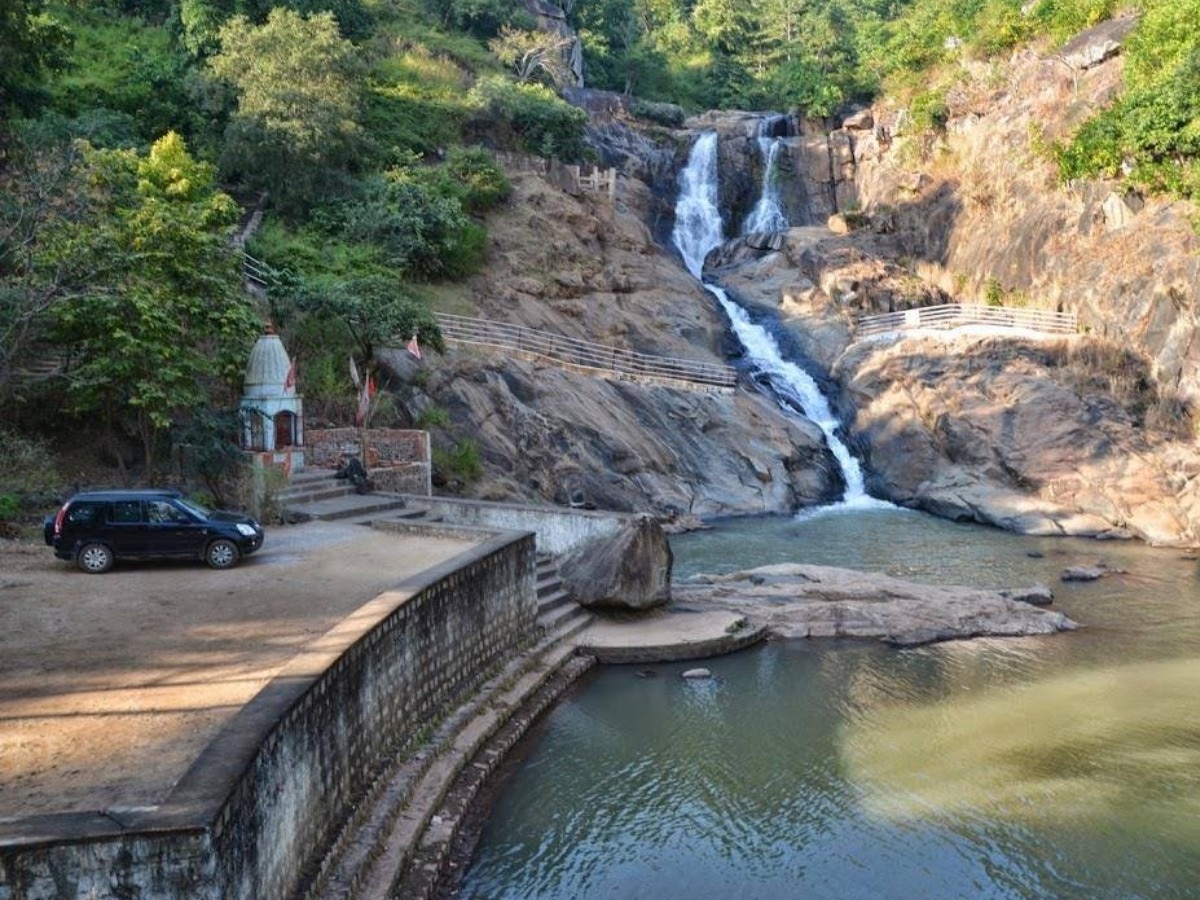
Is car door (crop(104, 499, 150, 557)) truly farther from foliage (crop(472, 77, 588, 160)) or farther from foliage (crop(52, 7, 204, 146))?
foliage (crop(472, 77, 588, 160))

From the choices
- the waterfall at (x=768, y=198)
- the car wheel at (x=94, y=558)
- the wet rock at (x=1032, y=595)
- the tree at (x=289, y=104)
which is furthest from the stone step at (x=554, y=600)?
the waterfall at (x=768, y=198)

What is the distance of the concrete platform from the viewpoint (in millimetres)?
15891

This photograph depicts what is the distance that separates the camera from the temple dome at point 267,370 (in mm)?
20438

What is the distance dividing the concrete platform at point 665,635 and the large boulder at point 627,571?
344mm

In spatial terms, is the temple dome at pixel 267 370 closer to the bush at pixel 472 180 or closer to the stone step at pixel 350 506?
the stone step at pixel 350 506

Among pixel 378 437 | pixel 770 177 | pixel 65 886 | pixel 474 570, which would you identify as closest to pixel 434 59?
pixel 770 177

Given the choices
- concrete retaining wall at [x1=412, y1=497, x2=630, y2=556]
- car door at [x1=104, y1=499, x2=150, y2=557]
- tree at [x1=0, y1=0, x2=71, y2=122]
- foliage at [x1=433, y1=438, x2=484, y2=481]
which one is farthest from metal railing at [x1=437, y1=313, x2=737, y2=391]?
car door at [x1=104, y1=499, x2=150, y2=557]

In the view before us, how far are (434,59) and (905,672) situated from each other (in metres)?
43.6

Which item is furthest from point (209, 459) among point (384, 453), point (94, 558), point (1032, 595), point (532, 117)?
point (532, 117)

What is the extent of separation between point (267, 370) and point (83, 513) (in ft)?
25.1

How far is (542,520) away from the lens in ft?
60.9

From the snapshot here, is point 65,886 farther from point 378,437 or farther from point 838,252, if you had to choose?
point 838,252

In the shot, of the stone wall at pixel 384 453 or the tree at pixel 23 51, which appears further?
the stone wall at pixel 384 453

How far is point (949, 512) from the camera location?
29469 millimetres
